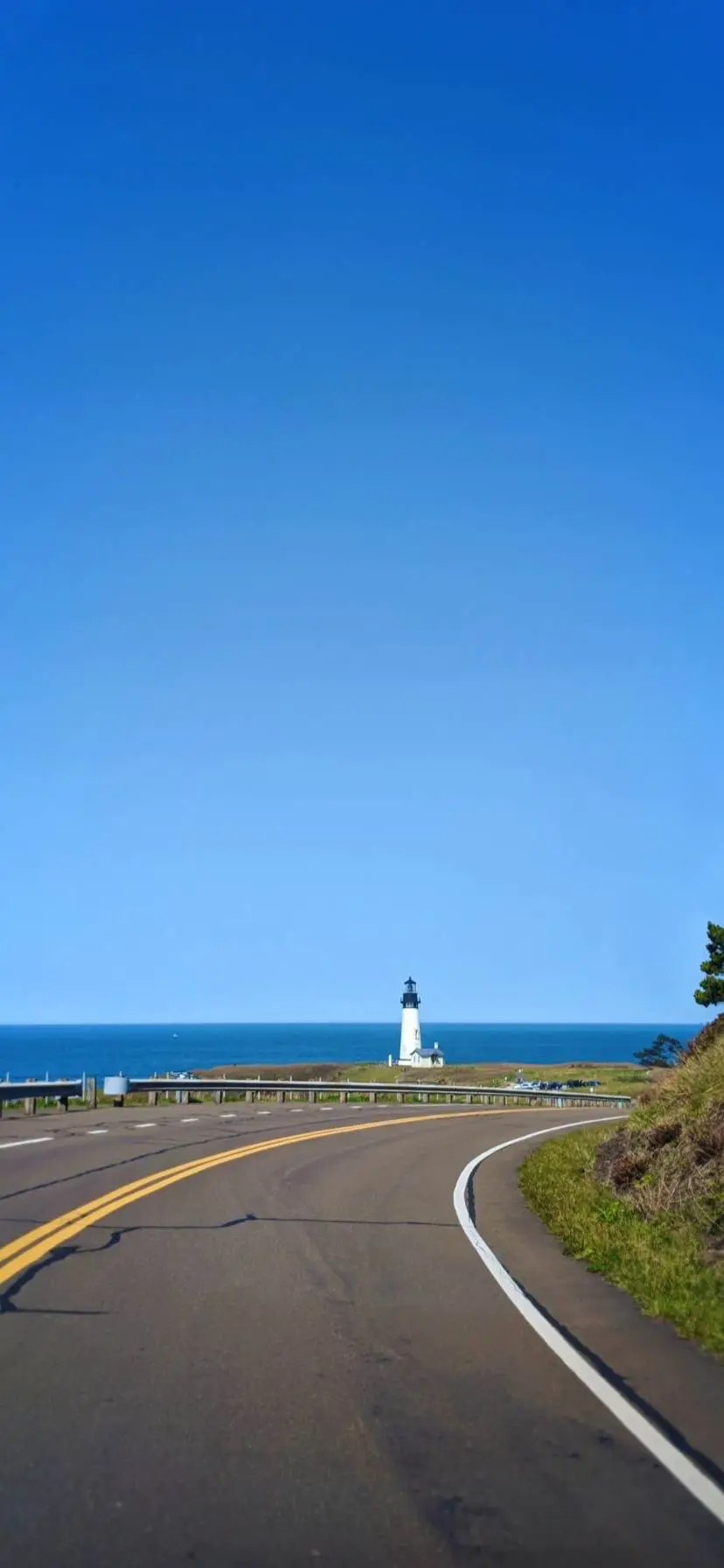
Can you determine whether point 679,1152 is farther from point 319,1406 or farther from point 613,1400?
point 319,1406

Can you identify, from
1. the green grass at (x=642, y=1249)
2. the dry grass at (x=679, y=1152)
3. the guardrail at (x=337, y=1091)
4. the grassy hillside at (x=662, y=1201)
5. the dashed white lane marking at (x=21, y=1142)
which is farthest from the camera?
the guardrail at (x=337, y=1091)

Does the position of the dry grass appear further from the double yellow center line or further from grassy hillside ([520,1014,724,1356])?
the double yellow center line

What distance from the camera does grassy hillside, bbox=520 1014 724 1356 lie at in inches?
404

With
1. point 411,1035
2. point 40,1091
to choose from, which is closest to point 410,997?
point 411,1035

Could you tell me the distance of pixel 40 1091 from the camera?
35.2 metres

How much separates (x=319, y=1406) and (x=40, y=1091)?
1176 inches

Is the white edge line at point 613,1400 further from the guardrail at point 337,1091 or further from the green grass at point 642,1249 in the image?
the guardrail at point 337,1091

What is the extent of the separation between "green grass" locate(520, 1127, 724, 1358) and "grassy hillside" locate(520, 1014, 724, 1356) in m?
0.01

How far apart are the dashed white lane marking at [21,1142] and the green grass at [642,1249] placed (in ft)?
29.7

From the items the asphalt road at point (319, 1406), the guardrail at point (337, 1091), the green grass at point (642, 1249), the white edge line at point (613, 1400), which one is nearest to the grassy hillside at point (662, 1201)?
the green grass at point (642, 1249)

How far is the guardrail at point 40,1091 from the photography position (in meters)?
33.2

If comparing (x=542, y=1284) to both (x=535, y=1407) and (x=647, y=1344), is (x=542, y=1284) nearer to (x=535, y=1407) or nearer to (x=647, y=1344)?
(x=647, y=1344)

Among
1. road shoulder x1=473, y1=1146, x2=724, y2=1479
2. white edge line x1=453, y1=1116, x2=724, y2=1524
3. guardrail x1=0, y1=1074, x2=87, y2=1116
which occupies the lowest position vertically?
road shoulder x1=473, y1=1146, x2=724, y2=1479

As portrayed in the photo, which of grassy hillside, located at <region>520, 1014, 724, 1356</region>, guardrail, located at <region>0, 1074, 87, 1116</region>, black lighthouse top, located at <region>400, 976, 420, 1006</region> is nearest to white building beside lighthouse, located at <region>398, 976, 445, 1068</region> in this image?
black lighthouse top, located at <region>400, 976, 420, 1006</region>
